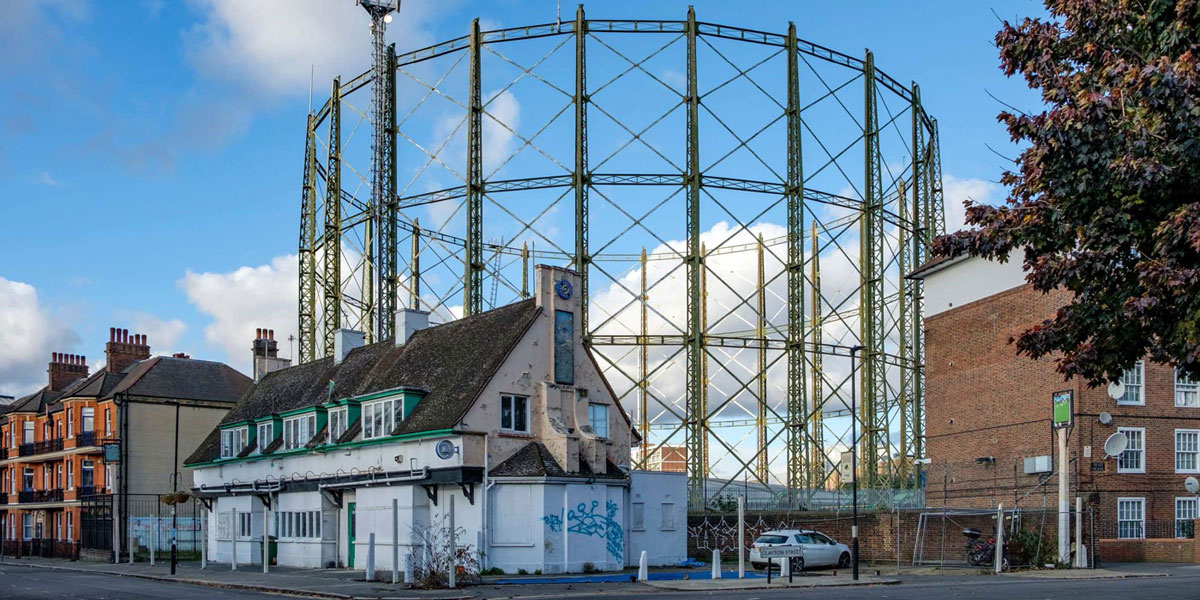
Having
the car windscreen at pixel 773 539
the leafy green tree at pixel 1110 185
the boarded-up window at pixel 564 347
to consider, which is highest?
the leafy green tree at pixel 1110 185

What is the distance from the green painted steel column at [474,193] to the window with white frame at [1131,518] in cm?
2093

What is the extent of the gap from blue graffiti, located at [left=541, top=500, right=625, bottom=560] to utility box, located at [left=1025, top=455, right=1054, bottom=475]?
1320 cm

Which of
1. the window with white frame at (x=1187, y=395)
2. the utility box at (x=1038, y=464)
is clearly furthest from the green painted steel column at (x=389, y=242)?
the window with white frame at (x=1187, y=395)

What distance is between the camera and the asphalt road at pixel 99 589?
25281 mm

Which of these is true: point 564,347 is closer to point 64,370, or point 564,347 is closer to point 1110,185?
point 1110,185

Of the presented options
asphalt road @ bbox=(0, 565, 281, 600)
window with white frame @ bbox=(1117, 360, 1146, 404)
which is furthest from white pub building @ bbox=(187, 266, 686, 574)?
window with white frame @ bbox=(1117, 360, 1146, 404)

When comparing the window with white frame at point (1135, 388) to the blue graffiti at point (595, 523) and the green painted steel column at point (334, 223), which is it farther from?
the green painted steel column at point (334, 223)

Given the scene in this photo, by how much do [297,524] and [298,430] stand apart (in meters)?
2.86

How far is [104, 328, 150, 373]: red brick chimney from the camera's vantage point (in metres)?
58.2

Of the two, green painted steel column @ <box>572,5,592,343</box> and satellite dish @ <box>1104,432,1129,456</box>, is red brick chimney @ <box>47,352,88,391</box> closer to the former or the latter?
green painted steel column @ <box>572,5,592,343</box>

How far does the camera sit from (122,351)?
2315 inches

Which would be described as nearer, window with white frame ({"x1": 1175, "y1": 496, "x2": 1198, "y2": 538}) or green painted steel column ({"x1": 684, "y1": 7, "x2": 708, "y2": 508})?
window with white frame ({"x1": 1175, "y1": 496, "x2": 1198, "y2": 538})

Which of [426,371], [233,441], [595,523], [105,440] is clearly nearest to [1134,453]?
[595,523]

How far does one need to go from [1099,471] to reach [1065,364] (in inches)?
882
